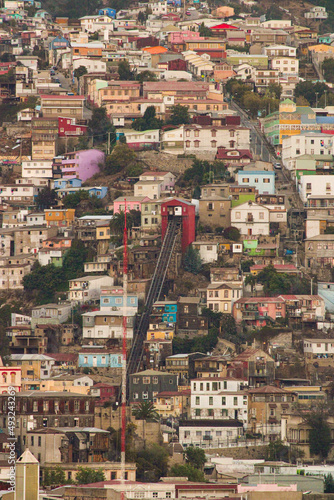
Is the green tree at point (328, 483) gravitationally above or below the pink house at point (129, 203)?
below

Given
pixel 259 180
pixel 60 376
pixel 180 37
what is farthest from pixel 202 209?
pixel 180 37

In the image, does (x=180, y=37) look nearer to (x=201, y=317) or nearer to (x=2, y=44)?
(x=2, y=44)

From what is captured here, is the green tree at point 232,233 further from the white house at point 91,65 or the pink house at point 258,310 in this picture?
the white house at point 91,65

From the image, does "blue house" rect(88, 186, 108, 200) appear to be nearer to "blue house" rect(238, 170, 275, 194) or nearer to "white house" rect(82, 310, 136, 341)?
"blue house" rect(238, 170, 275, 194)

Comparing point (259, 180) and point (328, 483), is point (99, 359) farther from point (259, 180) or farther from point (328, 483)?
point (259, 180)

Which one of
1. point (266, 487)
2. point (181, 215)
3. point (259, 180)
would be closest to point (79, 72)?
point (259, 180)

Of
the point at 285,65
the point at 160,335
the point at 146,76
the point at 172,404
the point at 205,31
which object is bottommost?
the point at 172,404

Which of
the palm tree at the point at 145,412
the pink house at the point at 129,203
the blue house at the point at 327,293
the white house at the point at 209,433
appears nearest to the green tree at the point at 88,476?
the palm tree at the point at 145,412
